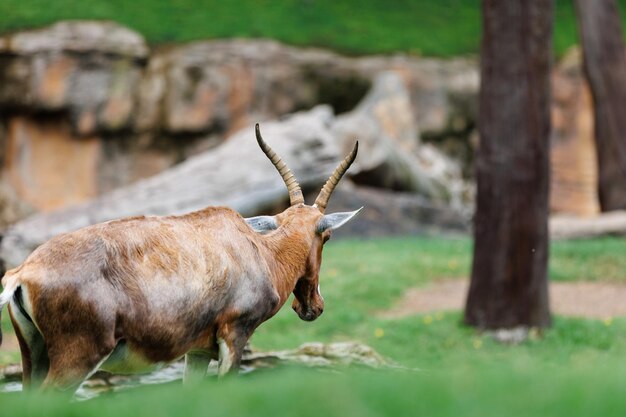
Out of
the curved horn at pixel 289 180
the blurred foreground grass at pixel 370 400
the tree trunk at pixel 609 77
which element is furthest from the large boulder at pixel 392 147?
the blurred foreground grass at pixel 370 400

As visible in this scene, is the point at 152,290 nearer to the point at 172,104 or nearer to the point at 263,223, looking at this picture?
the point at 263,223

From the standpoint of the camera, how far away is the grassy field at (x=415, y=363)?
3.83 metres

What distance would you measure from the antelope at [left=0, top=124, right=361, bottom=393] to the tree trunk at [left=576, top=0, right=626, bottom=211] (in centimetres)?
→ 1378

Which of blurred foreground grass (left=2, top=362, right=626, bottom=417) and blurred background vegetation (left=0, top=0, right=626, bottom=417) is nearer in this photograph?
blurred foreground grass (left=2, top=362, right=626, bottom=417)

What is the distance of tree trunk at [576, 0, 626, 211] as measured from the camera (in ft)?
62.6

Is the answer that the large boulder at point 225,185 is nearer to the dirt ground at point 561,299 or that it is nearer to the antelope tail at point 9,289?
the dirt ground at point 561,299

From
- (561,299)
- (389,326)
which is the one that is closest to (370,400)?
(389,326)

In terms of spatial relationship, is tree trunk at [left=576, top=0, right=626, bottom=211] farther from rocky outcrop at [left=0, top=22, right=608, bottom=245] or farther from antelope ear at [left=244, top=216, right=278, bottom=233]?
antelope ear at [left=244, top=216, right=278, bottom=233]

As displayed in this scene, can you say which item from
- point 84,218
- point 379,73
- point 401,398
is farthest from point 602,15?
point 401,398

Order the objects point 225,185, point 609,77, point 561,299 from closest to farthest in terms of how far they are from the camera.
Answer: point 561,299, point 225,185, point 609,77

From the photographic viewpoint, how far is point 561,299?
44.5 feet

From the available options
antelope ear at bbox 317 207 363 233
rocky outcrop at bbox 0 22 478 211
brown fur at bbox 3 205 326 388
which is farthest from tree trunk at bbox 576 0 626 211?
brown fur at bbox 3 205 326 388

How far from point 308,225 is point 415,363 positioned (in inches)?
157

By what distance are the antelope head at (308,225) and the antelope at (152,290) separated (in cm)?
1
